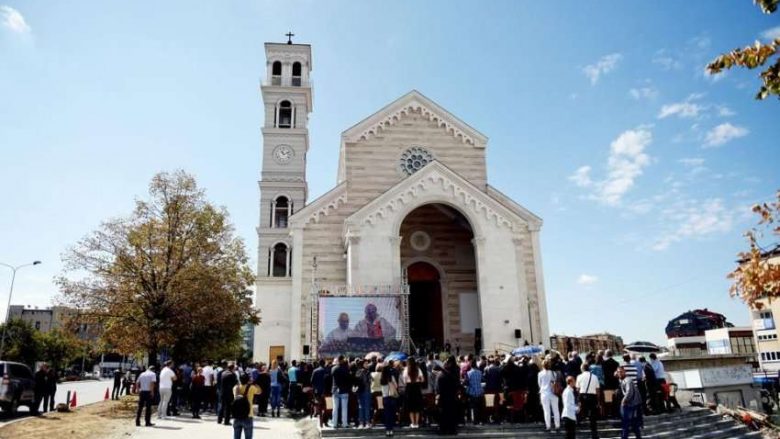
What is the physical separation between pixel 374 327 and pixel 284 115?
861 inches

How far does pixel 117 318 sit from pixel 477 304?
1652 centimetres

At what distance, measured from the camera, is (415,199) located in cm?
2367

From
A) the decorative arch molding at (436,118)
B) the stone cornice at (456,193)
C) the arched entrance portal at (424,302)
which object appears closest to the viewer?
the stone cornice at (456,193)

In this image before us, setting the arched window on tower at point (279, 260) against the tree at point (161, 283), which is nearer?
the tree at point (161, 283)

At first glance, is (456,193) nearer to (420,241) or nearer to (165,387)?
(420,241)

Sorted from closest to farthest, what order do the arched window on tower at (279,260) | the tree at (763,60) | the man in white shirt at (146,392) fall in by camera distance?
the tree at (763,60), the man in white shirt at (146,392), the arched window on tower at (279,260)

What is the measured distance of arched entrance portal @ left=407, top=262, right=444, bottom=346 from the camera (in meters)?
26.2

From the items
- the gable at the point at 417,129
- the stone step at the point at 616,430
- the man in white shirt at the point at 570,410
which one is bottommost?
the stone step at the point at 616,430

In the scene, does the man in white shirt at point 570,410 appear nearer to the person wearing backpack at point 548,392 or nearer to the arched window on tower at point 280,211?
the person wearing backpack at point 548,392

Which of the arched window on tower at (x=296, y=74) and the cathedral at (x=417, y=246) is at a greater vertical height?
the arched window on tower at (x=296, y=74)

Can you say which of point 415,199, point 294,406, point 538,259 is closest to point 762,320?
point 538,259

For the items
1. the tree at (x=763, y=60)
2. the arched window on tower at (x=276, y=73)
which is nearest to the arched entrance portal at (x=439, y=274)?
the arched window on tower at (x=276, y=73)

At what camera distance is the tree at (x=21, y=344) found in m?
50.7

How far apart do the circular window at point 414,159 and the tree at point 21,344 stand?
156ft
